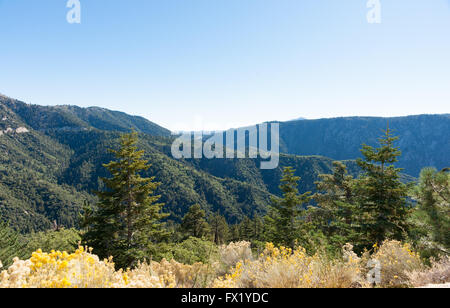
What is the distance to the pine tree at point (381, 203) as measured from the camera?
25.3ft

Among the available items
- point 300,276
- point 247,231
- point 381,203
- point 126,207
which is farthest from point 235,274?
point 247,231

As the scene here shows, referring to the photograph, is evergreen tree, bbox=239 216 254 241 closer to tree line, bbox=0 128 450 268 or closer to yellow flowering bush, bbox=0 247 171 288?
tree line, bbox=0 128 450 268

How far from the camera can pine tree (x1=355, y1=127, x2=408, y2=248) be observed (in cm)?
772

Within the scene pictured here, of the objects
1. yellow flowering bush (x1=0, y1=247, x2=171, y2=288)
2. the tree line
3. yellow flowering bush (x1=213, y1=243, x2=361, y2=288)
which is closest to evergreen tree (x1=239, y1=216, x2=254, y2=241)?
the tree line

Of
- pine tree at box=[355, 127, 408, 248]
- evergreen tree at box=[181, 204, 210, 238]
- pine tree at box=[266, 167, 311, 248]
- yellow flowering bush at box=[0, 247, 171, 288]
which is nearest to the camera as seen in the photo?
yellow flowering bush at box=[0, 247, 171, 288]

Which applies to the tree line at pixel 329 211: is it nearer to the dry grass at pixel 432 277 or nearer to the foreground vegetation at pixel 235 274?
the foreground vegetation at pixel 235 274

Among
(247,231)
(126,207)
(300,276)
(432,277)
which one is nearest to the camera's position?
(300,276)

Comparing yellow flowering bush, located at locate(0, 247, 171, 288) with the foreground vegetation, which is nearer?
yellow flowering bush, located at locate(0, 247, 171, 288)

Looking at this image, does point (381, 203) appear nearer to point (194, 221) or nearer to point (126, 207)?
point (126, 207)

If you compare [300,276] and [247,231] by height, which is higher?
[300,276]

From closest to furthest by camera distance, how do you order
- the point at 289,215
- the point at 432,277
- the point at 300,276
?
the point at 300,276 → the point at 432,277 → the point at 289,215

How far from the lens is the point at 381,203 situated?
804 cm
